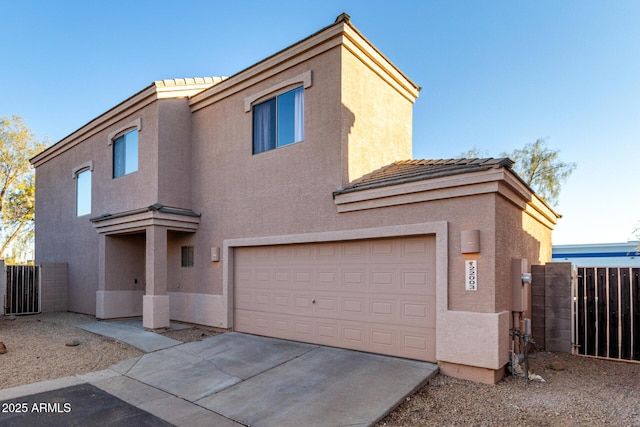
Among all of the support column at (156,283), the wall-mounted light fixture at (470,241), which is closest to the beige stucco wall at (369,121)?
the wall-mounted light fixture at (470,241)

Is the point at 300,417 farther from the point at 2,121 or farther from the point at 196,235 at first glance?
the point at 2,121

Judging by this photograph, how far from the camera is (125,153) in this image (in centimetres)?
1284

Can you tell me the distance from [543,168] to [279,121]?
2047 cm

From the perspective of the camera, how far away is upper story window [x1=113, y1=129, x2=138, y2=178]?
12.4 metres

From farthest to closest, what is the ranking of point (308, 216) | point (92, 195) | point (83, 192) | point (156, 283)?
point (83, 192), point (92, 195), point (156, 283), point (308, 216)

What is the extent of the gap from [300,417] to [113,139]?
11632mm

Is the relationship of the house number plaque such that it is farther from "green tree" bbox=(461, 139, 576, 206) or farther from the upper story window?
"green tree" bbox=(461, 139, 576, 206)

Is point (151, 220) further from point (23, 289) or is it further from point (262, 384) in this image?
point (23, 289)

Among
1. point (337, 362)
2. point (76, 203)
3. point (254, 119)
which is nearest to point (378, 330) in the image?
point (337, 362)

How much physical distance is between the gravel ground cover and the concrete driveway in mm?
403

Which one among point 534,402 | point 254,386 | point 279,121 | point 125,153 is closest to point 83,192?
Answer: point 125,153

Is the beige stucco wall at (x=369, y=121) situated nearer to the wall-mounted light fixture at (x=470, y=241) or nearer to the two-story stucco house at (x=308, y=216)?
the two-story stucco house at (x=308, y=216)

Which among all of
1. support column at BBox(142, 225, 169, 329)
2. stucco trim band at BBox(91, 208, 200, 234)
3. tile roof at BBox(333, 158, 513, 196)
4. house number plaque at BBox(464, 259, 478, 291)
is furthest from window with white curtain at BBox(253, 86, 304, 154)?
house number plaque at BBox(464, 259, 478, 291)

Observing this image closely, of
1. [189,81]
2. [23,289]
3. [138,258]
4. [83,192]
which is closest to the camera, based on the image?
[189,81]
